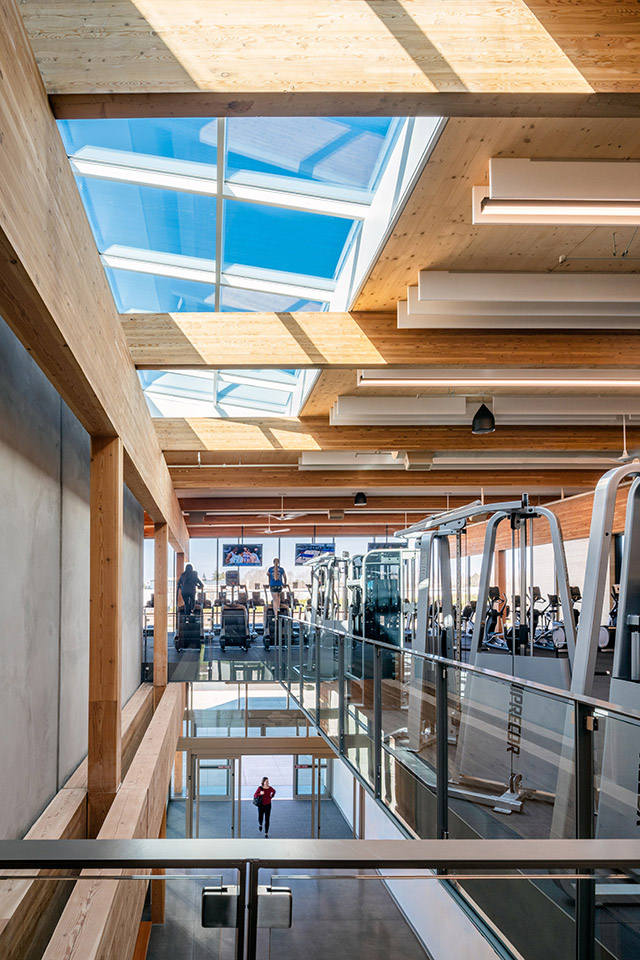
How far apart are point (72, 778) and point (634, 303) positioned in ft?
16.0

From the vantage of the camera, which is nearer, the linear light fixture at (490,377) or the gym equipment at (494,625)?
the linear light fixture at (490,377)

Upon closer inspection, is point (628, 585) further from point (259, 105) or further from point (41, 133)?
point (41, 133)

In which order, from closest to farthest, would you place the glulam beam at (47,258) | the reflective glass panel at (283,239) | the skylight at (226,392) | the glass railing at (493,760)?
the glulam beam at (47,258)
the glass railing at (493,760)
the reflective glass panel at (283,239)
the skylight at (226,392)

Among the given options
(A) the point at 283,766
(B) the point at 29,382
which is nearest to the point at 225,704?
(A) the point at 283,766

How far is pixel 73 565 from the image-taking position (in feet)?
18.4

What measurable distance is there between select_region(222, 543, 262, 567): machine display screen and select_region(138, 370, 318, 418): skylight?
42.3 feet

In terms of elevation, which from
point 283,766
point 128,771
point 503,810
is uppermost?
point 503,810

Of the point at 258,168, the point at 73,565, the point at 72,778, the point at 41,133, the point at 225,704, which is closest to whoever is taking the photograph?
the point at 41,133

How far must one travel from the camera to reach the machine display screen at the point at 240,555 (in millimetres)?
23031

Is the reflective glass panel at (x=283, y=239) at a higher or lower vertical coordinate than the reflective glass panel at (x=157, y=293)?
higher

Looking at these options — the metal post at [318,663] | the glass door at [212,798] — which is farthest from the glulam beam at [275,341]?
the glass door at [212,798]

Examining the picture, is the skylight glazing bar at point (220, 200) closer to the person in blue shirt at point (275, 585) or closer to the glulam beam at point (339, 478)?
the glulam beam at point (339, 478)

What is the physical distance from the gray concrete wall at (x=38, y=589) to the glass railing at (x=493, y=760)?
2.06m

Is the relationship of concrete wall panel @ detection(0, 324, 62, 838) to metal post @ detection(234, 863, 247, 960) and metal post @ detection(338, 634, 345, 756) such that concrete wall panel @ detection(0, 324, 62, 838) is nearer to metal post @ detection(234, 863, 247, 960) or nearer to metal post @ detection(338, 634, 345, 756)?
metal post @ detection(234, 863, 247, 960)
